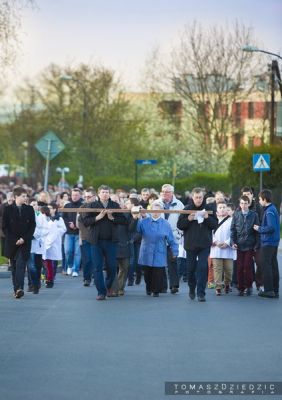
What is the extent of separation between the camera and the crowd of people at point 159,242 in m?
21.0

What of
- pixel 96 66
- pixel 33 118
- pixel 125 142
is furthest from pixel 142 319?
pixel 33 118

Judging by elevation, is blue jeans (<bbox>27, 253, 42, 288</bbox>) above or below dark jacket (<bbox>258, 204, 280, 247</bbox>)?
below

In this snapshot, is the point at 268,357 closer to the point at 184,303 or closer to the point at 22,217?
the point at 184,303

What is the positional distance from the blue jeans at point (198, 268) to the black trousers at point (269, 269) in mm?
1289

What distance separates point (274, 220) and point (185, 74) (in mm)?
56996

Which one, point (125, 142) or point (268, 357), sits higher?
point (125, 142)

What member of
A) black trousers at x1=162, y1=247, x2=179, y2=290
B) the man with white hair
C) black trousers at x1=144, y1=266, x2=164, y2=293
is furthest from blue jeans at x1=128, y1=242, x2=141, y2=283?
black trousers at x1=144, y1=266, x2=164, y2=293

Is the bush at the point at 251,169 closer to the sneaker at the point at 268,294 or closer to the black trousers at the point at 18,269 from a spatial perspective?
the sneaker at the point at 268,294

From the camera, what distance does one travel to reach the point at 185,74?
78.4m

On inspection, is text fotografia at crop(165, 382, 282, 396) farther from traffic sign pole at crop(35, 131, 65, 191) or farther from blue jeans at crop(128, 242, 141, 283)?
traffic sign pole at crop(35, 131, 65, 191)

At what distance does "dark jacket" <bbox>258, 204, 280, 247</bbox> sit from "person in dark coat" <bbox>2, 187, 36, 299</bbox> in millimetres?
3739

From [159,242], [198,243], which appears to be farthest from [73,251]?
[198,243]

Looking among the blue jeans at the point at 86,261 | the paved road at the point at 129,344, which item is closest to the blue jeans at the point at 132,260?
the blue jeans at the point at 86,261

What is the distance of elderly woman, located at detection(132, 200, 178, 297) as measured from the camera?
21.8 metres
